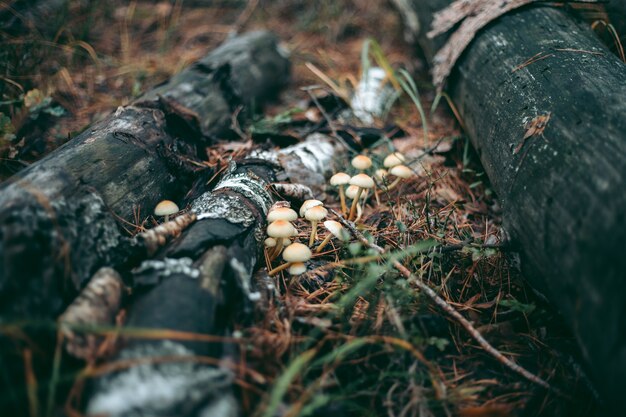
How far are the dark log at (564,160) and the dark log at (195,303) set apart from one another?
4.31ft

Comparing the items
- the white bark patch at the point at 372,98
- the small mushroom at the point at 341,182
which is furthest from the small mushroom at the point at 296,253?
the white bark patch at the point at 372,98

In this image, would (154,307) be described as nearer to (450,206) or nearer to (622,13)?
(450,206)

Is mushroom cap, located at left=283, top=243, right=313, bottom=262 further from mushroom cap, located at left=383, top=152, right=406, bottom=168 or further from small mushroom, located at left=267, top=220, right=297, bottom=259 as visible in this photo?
mushroom cap, located at left=383, top=152, right=406, bottom=168

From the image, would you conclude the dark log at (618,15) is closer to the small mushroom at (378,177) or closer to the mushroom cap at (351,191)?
the small mushroom at (378,177)

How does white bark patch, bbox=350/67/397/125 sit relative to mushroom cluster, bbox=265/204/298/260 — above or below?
above

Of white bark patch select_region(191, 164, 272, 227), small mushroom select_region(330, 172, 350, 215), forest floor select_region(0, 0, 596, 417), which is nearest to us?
forest floor select_region(0, 0, 596, 417)

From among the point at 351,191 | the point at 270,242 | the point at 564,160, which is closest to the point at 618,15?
the point at 564,160

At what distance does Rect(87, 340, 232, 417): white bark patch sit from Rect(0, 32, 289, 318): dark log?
0.48m

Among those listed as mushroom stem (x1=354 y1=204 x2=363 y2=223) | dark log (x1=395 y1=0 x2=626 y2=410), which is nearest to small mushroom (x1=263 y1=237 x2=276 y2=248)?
mushroom stem (x1=354 y1=204 x2=363 y2=223)

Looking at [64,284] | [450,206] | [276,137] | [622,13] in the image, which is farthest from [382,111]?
[64,284]

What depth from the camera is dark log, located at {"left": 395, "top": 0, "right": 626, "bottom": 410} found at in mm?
1492

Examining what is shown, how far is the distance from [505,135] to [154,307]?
2.07 metres

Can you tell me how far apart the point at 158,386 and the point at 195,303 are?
358 mm

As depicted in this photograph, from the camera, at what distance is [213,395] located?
144 centimetres
